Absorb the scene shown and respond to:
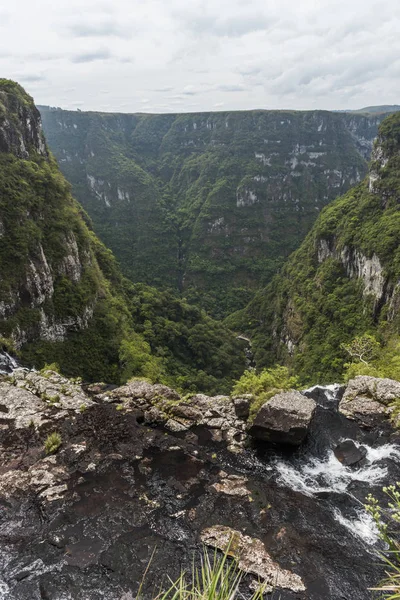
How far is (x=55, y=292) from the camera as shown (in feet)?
138

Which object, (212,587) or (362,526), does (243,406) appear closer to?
(362,526)

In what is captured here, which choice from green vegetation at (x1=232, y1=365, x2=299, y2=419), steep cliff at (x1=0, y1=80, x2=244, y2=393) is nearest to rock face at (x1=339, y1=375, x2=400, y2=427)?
green vegetation at (x1=232, y1=365, x2=299, y2=419)

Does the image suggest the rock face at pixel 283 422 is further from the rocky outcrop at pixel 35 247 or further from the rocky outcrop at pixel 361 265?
the rocky outcrop at pixel 361 265

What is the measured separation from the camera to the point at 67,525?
38.3 feet

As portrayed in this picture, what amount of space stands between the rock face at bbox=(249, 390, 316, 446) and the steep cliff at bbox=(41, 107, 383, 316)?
96946 mm

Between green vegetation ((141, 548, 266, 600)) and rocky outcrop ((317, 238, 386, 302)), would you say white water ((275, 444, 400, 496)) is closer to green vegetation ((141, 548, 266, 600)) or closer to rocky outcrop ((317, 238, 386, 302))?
green vegetation ((141, 548, 266, 600))

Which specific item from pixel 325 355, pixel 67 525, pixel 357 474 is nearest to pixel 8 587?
pixel 67 525

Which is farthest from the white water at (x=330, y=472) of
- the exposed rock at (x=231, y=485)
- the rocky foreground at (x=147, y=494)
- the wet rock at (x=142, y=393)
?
the wet rock at (x=142, y=393)

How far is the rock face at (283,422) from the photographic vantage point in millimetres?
15375

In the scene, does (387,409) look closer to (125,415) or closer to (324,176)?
(125,415)

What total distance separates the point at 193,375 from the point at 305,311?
2684cm

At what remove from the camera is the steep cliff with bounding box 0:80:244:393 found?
119ft

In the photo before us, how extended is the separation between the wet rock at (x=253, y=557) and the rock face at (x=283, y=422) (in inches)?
191

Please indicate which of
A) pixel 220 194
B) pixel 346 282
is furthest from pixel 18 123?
pixel 220 194
